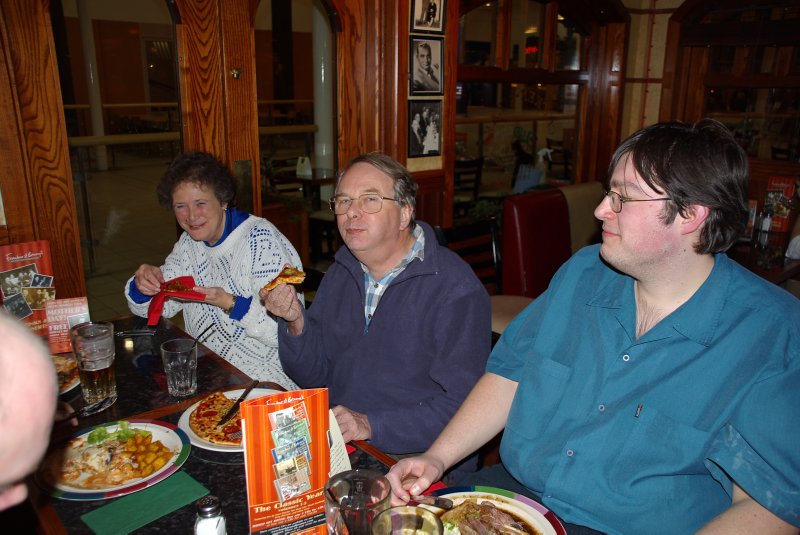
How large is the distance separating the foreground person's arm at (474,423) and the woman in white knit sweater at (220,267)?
89cm

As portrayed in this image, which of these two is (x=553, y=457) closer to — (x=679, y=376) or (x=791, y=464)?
(x=679, y=376)

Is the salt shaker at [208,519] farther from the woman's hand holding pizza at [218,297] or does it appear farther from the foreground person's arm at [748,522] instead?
the woman's hand holding pizza at [218,297]

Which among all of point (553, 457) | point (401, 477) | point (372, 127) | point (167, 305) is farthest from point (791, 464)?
point (372, 127)

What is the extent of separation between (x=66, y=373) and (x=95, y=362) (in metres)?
0.25

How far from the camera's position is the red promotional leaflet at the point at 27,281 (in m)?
1.89

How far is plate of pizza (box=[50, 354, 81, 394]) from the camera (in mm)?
1683

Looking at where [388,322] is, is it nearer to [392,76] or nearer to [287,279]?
[287,279]

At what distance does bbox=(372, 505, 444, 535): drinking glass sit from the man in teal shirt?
0.79 ft

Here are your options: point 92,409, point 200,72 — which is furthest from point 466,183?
point 92,409

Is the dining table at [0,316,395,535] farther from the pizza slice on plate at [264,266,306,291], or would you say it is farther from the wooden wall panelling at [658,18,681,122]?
the wooden wall panelling at [658,18,681,122]

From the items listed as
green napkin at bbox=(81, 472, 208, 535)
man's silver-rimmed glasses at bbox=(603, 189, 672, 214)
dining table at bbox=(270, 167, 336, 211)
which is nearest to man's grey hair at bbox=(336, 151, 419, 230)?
man's silver-rimmed glasses at bbox=(603, 189, 672, 214)

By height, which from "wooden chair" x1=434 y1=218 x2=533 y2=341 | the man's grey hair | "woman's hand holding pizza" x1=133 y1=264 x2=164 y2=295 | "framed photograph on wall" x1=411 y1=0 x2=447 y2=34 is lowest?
"wooden chair" x1=434 y1=218 x2=533 y2=341

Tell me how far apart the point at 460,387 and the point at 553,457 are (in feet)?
1.24

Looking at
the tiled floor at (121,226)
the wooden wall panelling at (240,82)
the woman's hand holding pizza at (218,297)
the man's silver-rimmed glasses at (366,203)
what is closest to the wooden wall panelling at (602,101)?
the wooden wall panelling at (240,82)
